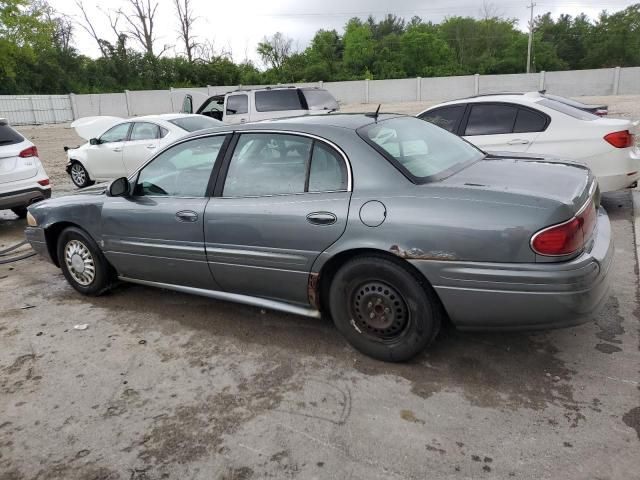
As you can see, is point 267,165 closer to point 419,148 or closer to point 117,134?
point 419,148

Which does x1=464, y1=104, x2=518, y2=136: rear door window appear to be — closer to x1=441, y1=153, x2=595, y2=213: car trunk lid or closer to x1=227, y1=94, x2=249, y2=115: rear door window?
x1=441, y1=153, x2=595, y2=213: car trunk lid

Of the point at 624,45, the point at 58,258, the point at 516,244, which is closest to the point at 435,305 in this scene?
the point at 516,244

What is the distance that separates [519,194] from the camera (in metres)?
2.82

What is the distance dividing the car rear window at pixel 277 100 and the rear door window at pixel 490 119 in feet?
20.1

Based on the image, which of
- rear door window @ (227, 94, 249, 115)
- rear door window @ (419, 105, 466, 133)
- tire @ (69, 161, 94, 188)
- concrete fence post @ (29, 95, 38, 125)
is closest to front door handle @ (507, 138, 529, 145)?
rear door window @ (419, 105, 466, 133)

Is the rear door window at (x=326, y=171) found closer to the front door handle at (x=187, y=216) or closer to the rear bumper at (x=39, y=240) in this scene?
the front door handle at (x=187, y=216)

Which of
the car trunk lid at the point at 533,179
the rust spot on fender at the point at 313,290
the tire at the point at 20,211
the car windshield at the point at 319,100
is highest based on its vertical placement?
the car windshield at the point at 319,100

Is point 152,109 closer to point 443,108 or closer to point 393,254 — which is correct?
point 443,108

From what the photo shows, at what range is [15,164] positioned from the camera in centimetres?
716

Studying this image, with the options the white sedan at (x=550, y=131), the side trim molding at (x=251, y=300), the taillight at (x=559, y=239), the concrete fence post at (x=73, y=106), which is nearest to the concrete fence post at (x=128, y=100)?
the concrete fence post at (x=73, y=106)

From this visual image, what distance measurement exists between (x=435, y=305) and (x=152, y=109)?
39.9 meters

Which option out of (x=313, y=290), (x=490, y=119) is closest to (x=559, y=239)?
(x=313, y=290)

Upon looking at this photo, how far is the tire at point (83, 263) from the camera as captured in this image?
4527 millimetres

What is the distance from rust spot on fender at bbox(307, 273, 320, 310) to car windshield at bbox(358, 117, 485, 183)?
0.88 meters
